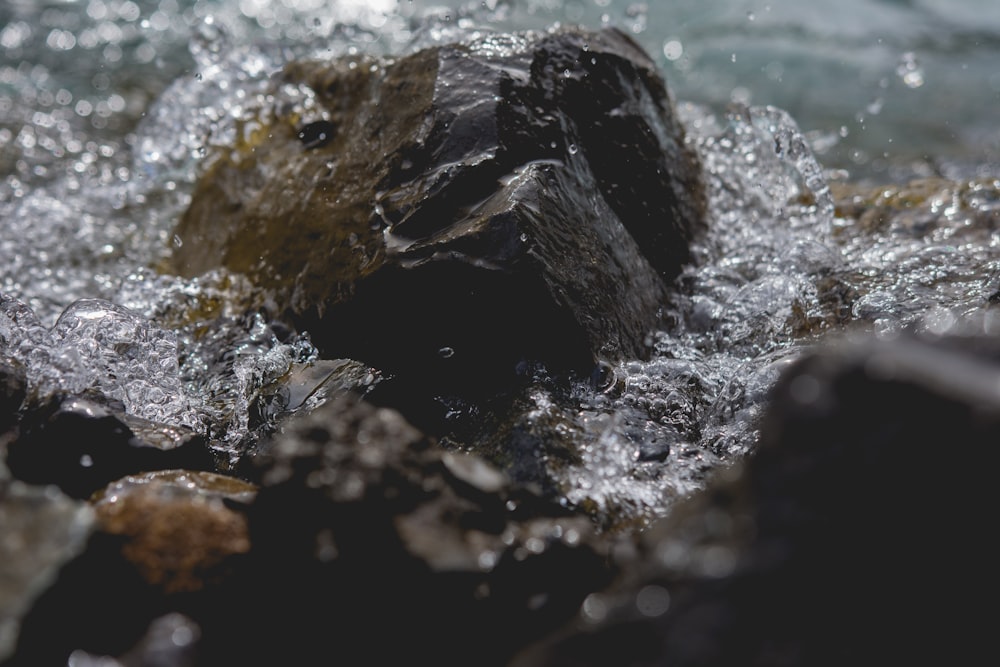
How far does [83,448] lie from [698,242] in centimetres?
242

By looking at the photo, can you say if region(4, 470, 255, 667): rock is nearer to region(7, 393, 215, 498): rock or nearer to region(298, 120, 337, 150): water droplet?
region(7, 393, 215, 498): rock

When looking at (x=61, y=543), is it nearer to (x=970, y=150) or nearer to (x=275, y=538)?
(x=275, y=538)

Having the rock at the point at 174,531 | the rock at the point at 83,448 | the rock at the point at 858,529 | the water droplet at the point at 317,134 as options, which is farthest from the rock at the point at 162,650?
the water droplet at the point at 317,134

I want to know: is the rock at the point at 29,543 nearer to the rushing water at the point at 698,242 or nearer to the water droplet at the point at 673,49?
the rushing water at the point at 698,242

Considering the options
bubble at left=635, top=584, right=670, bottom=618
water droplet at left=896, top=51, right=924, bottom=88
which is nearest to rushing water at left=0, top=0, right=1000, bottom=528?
water droplet at left=896, top=51, right=924, bottom=88

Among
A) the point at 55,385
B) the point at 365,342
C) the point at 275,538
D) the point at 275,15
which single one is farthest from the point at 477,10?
the point at 275,538

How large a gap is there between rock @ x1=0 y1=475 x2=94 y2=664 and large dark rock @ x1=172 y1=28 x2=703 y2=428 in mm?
1088

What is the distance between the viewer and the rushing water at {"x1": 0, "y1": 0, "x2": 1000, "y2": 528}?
2.58 m

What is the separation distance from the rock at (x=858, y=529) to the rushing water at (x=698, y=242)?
329 millimetres

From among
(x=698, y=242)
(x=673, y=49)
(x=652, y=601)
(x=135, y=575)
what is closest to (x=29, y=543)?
(x=135, y=575)

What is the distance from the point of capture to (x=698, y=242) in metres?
3.54

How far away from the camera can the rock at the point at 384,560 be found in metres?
1.58

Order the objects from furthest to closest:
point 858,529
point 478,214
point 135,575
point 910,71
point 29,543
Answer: point 910,71
point 478,214
point 135,575
point 29,543
point 858,529

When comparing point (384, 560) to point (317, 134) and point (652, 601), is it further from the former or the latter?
point (317, 134)
